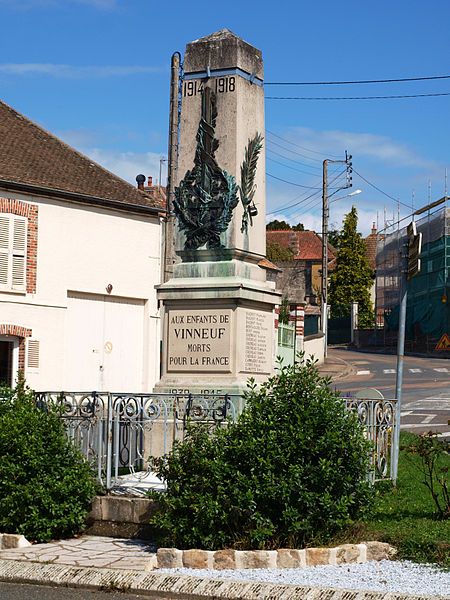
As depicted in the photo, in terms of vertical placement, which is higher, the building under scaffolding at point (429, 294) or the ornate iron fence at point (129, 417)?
the building under scaffolding at point (429, 294)

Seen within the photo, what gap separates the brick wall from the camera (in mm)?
20908

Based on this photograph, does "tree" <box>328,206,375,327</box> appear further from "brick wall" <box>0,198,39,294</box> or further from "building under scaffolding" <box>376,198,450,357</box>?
"brick wall" <box>0,198,39,294</box>

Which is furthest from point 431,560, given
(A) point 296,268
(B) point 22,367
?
(A) point 296,268

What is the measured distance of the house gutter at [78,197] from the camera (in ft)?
68.0

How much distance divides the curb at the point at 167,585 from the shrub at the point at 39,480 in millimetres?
823

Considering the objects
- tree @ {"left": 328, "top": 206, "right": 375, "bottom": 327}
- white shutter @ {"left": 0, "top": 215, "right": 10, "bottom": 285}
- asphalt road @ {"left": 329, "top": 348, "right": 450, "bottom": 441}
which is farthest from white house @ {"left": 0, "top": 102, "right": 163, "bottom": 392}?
tree @ {"left": 328, "top": 206, "right": 375, "bottom": 327}

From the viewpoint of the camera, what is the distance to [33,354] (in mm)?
20906

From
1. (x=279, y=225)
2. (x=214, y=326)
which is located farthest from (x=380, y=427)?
(x=279, y=225)

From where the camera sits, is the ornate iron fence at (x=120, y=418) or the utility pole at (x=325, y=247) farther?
the utility pole at (x=325, y=247)

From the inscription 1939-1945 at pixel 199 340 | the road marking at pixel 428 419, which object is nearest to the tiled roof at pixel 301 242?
the road marking at pixel 428 419

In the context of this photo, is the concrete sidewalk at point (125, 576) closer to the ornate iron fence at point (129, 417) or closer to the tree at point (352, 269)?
the ornate iron fence at point (129, 417)

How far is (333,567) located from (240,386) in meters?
2.92

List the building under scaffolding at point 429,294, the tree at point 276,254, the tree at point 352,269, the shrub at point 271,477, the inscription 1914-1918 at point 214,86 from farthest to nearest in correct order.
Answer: the tree at point 352,269
the tree at point 276,254
the building under scaffolding at point 429,294
the inscription 1914-1918 at point 214,86
the shrub at point 271,477

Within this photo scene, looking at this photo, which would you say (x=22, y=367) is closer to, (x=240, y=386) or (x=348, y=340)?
(x=240, y=386)
